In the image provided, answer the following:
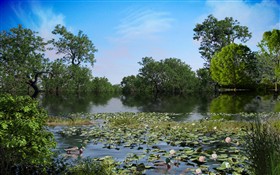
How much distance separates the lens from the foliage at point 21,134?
21.0ft

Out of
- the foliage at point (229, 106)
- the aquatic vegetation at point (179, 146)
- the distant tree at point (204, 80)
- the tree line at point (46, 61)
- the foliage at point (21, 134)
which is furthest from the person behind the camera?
the distant tree at point (204, 80)

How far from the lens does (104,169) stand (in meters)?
7.64

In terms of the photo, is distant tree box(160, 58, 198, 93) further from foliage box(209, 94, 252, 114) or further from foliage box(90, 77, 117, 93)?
foliage box(209, 94, 252, 114)

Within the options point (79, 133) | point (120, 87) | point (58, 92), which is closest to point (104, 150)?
point (79, 133)

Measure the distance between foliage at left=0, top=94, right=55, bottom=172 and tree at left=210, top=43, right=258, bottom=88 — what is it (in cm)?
5922

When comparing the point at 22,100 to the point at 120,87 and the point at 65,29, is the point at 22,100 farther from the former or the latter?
the point at 120,87

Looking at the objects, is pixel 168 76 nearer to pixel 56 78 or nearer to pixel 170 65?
pixel 170 65

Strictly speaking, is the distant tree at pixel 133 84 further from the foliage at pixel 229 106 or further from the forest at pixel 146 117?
the foliage at pixel 229 106

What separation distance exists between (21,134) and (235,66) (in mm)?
62306

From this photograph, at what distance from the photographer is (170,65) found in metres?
81.7

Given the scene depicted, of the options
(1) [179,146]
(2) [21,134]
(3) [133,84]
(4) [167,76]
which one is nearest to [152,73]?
(4) [167,76]

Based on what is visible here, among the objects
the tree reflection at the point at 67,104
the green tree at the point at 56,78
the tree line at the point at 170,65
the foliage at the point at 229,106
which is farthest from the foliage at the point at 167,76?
the foliage at the point at 229,106

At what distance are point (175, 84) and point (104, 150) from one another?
6927cm

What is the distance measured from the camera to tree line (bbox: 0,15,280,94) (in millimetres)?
50969
